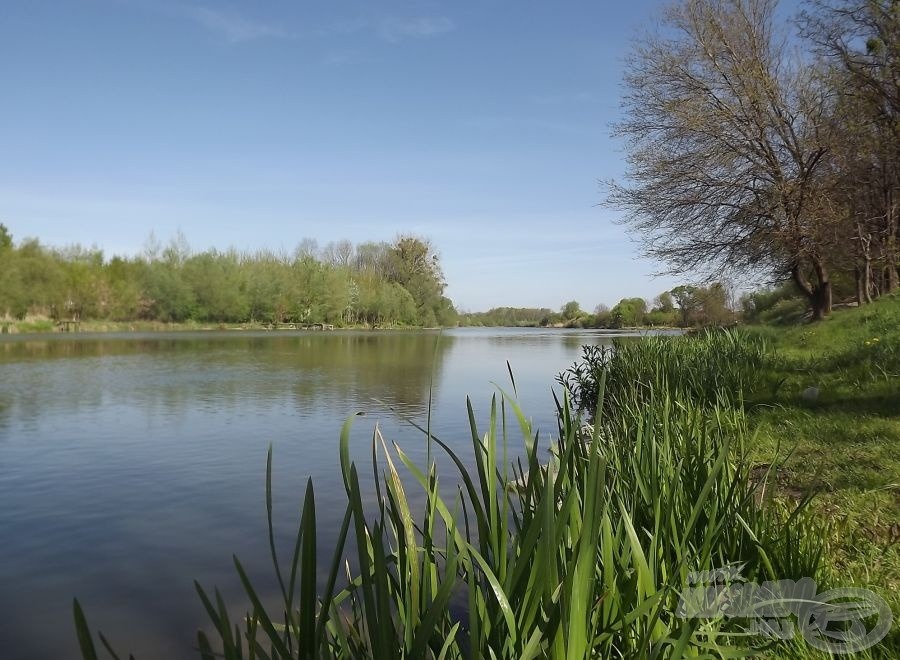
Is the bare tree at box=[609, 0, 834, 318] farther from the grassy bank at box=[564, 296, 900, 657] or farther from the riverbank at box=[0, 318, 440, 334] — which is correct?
the riverbank at box=[0, 318, 440, 334]

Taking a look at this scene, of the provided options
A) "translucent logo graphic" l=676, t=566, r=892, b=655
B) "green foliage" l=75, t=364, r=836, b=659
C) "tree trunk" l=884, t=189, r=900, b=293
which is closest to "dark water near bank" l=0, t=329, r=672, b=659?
"green foliage" l=75, t=364, r=836, b=659

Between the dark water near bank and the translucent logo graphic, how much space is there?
1.22 metres

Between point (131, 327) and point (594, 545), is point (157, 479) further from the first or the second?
point (131, 327)

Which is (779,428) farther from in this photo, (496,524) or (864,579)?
(496,524)

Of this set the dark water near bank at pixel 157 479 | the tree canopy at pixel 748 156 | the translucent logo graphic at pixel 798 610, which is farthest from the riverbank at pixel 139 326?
the translucent logo graphic at pixel 798 610

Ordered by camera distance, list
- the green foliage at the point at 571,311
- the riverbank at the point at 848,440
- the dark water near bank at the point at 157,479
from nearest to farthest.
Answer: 1. the riverbank at the point at 848,440
2. the dark water near bank at the point at 157,479
3. the green foliage at the point at 571,311

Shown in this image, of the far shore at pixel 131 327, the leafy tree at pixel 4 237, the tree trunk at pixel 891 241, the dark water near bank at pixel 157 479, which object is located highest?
the leafy tree at pixel 4 237

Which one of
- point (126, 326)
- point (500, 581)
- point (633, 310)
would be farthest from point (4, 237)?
point (500, 581)

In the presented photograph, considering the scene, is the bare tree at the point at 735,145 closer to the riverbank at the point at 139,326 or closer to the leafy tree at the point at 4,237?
the riverbank at the point at 139,326

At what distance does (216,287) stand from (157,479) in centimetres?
5663

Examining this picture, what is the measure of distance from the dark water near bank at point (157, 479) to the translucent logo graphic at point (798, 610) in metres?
1.22

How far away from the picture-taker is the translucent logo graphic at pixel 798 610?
72.6 inches

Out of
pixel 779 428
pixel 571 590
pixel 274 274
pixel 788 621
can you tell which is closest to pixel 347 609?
pixel 788 621

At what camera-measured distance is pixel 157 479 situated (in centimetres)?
688
